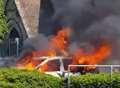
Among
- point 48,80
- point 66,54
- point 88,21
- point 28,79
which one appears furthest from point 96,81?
point 88,21

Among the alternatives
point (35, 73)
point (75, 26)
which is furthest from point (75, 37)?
point (35, 73)

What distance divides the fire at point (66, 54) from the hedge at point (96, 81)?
200 inches

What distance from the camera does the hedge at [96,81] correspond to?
14305 millimetres

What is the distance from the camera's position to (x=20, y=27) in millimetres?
32531

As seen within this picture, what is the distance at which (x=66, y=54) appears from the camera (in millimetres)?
23344

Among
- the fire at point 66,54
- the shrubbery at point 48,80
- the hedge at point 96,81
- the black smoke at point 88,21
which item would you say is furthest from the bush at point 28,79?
the black smoke at point 88,21

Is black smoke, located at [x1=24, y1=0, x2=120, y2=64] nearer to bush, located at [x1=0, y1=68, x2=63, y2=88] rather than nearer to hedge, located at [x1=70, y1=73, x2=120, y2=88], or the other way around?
hedge, located at [x1=70, y1=73, x2=120, y2=88]

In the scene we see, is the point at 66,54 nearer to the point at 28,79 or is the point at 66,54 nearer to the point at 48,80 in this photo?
the point at 48,80

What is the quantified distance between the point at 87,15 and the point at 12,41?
8.62m

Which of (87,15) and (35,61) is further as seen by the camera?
(87,15)

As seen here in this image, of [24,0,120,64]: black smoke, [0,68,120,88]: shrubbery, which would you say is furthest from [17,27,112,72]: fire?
[0,68,120,88]: shrubbery

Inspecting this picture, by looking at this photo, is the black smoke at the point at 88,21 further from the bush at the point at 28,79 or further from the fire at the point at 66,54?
the bush at the point at 28,79

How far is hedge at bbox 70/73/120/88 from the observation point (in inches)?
563

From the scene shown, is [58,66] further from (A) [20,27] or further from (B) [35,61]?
(A) [20,27]
